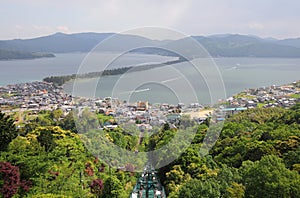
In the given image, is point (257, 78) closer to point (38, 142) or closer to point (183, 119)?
point (183, 119)

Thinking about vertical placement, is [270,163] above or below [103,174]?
above

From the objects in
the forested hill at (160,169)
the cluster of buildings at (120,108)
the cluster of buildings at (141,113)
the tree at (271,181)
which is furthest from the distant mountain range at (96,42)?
the tree at (271,181)

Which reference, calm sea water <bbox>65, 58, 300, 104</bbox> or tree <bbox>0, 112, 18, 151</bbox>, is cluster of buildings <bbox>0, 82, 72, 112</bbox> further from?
tree <bbox>0, 112, 18, 151</bbox>

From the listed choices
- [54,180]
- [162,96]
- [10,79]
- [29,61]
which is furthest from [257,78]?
[29,61]

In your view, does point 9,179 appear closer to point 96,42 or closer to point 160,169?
point 160,169

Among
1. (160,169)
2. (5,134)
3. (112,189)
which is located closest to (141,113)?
(160,169)

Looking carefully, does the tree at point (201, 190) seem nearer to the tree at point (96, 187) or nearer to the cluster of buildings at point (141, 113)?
the tree at point (96, 187)

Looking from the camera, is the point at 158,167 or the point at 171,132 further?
the point at 171,132
